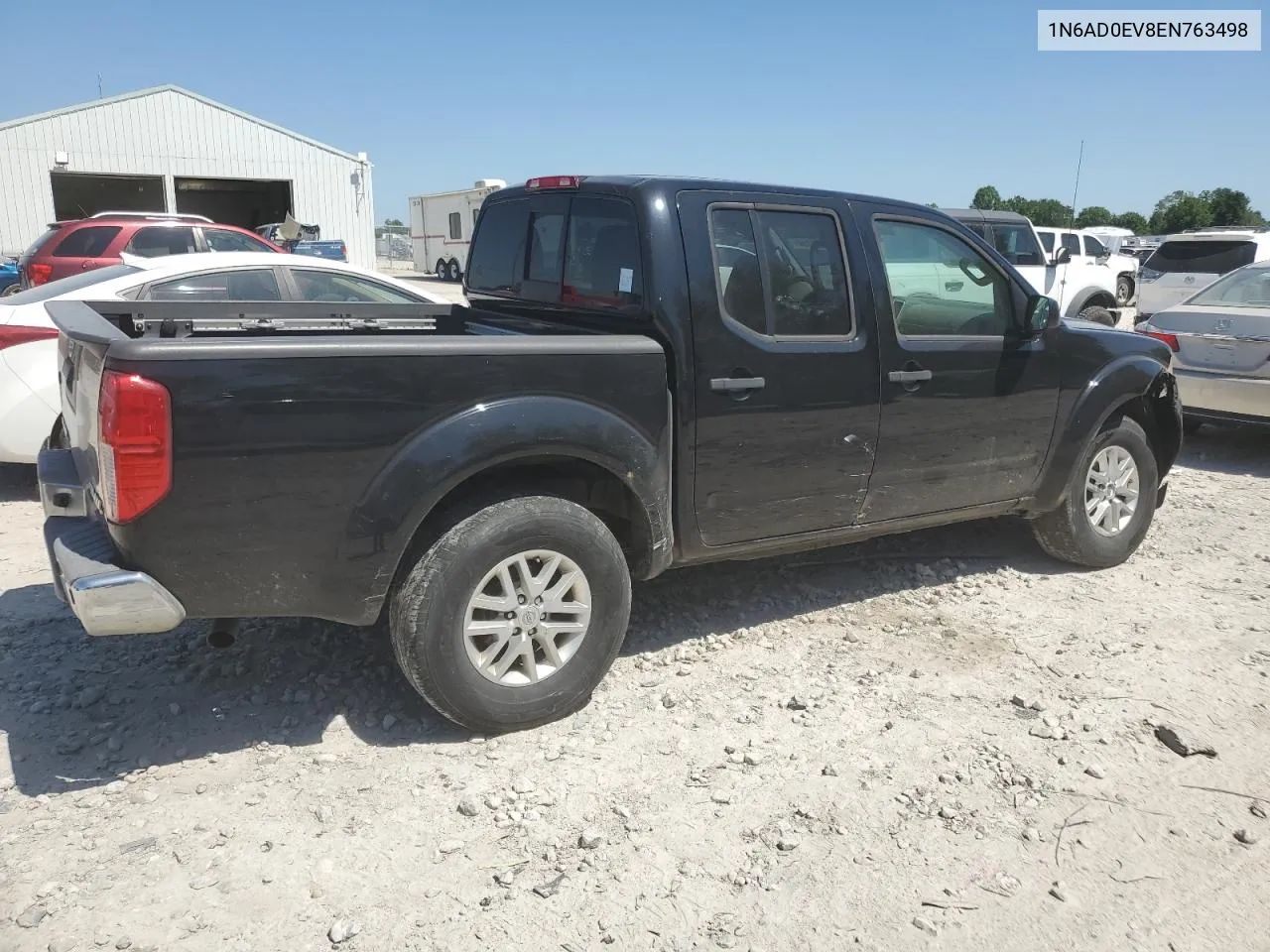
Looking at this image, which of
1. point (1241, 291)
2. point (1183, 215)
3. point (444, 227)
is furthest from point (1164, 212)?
point (1241, 291)

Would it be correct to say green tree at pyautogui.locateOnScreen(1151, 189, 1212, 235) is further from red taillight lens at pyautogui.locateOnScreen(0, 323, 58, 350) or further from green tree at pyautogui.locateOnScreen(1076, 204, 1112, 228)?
red taillight lens at pyautogui.locateOnScreen(0, 323, 58, 350)

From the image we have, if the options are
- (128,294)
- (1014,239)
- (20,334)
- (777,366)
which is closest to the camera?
(777,366)

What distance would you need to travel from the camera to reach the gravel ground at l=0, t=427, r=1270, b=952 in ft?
8.52

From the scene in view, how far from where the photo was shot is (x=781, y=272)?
12.9 feet

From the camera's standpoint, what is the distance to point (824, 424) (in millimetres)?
3996

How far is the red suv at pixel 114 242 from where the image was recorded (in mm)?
12461

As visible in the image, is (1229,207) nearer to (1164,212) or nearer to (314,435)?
(1164,212)

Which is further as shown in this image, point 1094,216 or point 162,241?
point 1094,216

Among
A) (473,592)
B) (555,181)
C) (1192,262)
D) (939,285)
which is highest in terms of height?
(555,181)

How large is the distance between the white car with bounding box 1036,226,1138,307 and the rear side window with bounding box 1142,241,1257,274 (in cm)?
124

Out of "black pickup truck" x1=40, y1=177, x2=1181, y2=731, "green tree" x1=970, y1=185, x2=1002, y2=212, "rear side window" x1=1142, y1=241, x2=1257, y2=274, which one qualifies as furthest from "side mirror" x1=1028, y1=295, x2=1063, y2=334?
"green tree" x1=970, y1=185, x2=1002, y2=212

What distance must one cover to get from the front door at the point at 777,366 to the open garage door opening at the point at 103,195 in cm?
3142

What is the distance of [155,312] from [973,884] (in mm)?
3756

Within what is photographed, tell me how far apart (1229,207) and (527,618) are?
68.8 meters
